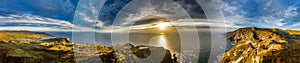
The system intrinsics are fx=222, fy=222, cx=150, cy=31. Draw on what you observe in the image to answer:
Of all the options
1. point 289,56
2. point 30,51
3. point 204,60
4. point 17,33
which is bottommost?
point 204,60

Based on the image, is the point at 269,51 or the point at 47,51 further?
the point at 269,51

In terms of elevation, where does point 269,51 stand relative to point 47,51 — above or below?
below

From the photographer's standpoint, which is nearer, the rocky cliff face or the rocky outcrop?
the rocky outcrop

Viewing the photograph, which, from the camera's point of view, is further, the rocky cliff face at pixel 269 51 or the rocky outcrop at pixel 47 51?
the rocky cliff face at pixel 269 51

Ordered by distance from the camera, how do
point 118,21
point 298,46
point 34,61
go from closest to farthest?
point 118,21, point 34,61, point 298,46

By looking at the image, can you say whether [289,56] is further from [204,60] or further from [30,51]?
[30,51]

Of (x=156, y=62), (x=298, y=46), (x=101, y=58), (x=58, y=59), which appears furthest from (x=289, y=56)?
(x=58, y=59)

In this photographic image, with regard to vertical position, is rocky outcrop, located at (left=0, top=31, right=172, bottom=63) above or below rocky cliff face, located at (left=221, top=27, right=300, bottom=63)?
above

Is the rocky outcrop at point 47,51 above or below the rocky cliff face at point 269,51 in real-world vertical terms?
above
